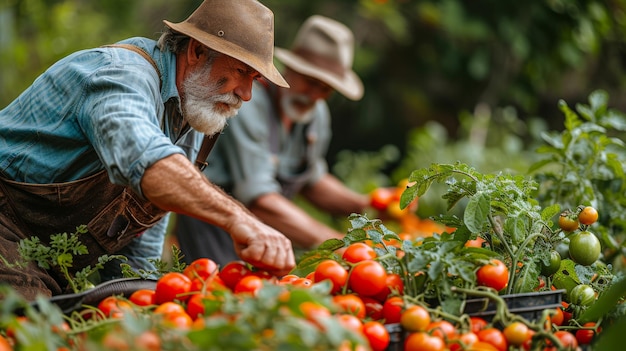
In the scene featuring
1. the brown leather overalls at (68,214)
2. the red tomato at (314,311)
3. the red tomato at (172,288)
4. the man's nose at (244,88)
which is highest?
the man's nose at (244,88)

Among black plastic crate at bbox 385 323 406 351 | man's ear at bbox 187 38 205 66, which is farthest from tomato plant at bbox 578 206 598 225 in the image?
man's ear at bbox 187 38 205 66

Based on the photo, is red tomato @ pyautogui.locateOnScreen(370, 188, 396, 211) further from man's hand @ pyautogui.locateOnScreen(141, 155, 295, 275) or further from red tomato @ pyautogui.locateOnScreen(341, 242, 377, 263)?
man's hand @ pyautogui.locateOnScreen(141, 155, 295, 275)

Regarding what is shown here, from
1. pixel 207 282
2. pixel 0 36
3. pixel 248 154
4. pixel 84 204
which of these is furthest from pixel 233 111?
pixel 0 36

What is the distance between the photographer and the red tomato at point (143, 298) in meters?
1.98

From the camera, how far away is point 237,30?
8.32ft

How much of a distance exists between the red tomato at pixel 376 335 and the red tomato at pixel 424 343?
0.06 meters

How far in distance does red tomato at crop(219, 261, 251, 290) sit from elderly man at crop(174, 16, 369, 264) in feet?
8.24

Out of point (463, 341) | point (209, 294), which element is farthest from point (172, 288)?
point (463, 341)

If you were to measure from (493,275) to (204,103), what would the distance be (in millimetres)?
1203

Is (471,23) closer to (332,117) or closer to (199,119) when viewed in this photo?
(332,117)

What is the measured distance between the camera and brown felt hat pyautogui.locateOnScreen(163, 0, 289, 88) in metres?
2.53

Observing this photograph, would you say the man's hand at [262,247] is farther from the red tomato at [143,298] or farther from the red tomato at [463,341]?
the red tomato at [463,341]

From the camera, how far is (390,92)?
8031mm

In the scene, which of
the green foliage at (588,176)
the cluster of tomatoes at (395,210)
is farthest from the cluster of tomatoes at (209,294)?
the cluster of tomatoes at (395,210)
